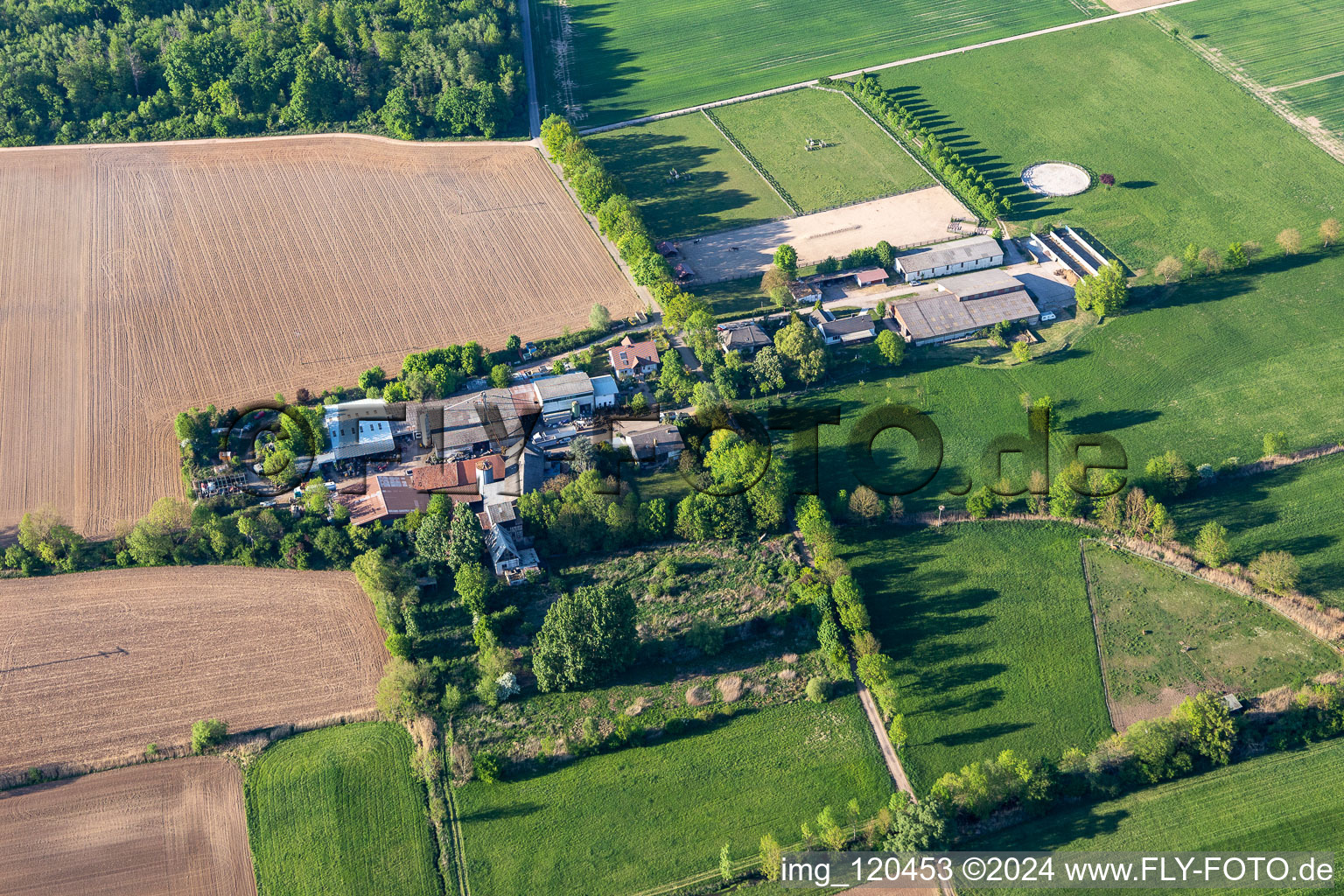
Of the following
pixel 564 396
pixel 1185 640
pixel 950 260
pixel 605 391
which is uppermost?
pixel 950 260

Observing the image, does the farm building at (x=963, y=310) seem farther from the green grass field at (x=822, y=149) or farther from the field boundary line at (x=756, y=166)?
the field boundary line at (x=756, y=166)

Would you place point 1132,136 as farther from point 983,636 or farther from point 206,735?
point 206,735

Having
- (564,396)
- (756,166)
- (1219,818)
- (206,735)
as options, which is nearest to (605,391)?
(564,396)

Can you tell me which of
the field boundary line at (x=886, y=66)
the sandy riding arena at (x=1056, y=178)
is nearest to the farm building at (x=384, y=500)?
the field boundary line at (x=886, y=66)

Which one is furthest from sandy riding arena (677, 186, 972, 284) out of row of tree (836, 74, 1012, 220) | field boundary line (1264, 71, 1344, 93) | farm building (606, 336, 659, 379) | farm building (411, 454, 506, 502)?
field boundary line (1264, 71, 1344, 93)

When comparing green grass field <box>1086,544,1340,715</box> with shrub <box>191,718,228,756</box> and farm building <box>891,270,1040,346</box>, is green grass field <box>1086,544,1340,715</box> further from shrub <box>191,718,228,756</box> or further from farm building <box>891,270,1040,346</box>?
shrub <box>191,718,228,756</box>
